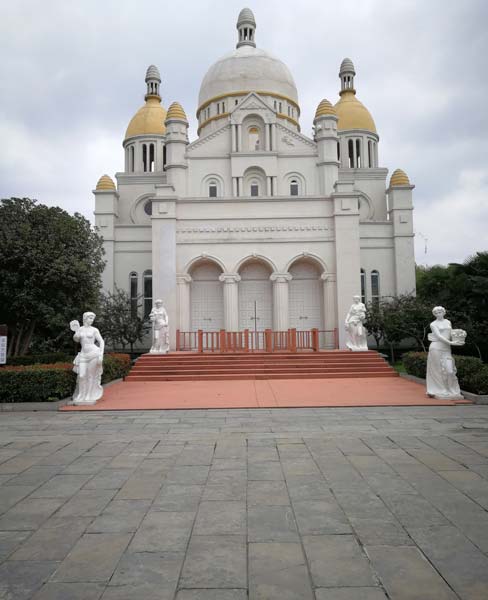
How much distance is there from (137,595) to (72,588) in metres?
0.46

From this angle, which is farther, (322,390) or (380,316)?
(380,316)

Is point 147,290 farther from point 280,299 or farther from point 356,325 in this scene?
point 356,325

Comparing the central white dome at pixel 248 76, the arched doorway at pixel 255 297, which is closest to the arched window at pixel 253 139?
the central white dome at pixel 248 76

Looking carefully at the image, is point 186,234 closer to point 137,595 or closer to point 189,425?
point 189,425

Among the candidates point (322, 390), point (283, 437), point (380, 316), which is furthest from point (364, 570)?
point (380, 316)

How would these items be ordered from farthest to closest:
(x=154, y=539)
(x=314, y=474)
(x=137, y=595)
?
(x=314, y=474)
(x=154, y=539)
(x=137, y=595)

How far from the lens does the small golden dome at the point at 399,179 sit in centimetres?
3281

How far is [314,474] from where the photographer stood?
5.98 meters

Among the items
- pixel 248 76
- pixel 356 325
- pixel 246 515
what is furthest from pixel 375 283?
pixel 246 515

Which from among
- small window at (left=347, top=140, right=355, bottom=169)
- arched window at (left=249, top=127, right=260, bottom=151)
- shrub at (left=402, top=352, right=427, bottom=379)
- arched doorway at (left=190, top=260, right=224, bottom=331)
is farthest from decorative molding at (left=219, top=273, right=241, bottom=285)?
small window at (left=347, top=140, right=355, bottom=169)

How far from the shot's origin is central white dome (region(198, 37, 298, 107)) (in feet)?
113

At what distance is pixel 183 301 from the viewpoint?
26.8m

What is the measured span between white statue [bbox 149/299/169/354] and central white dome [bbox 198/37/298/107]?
1984 centimetres

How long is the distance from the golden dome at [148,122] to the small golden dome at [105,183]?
563cm
